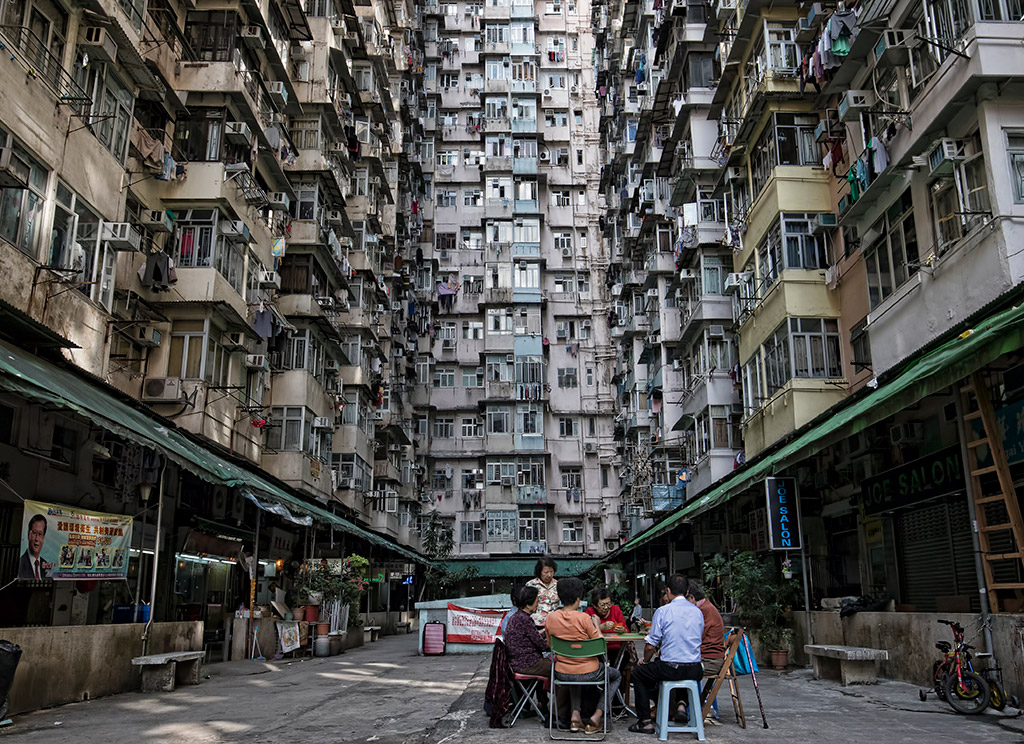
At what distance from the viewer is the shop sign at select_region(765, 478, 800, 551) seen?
628 inches

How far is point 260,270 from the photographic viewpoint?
23.5 m

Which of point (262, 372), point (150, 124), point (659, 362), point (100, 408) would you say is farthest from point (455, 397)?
point (100, 408)

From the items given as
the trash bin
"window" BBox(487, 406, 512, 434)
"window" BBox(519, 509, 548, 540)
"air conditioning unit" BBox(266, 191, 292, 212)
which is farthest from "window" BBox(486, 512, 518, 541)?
the trash bin

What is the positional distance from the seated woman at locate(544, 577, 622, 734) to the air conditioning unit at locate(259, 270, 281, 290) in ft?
57.4

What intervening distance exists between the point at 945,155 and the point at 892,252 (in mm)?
3052

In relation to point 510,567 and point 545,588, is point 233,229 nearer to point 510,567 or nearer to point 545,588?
point 545,588

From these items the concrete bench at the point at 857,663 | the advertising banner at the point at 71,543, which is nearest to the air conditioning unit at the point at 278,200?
the advertising banner at the point at 71,543

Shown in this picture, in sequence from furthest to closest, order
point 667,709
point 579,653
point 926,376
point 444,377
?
point 444,377 < point 926,376 < point 579,653 < point 667,709

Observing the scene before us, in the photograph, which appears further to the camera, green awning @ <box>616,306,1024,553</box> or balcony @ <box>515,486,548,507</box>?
balcony @ <box>515,486,548,507</box>

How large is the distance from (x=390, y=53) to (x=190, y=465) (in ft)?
112

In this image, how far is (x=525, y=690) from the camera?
28.9 feet

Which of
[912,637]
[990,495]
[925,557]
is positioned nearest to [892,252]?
[925,557]

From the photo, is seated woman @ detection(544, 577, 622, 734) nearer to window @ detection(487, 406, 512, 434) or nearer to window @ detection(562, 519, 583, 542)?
window @ detection(487, 406, 512, 434)

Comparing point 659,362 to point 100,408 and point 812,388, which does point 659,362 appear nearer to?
point 812,388
